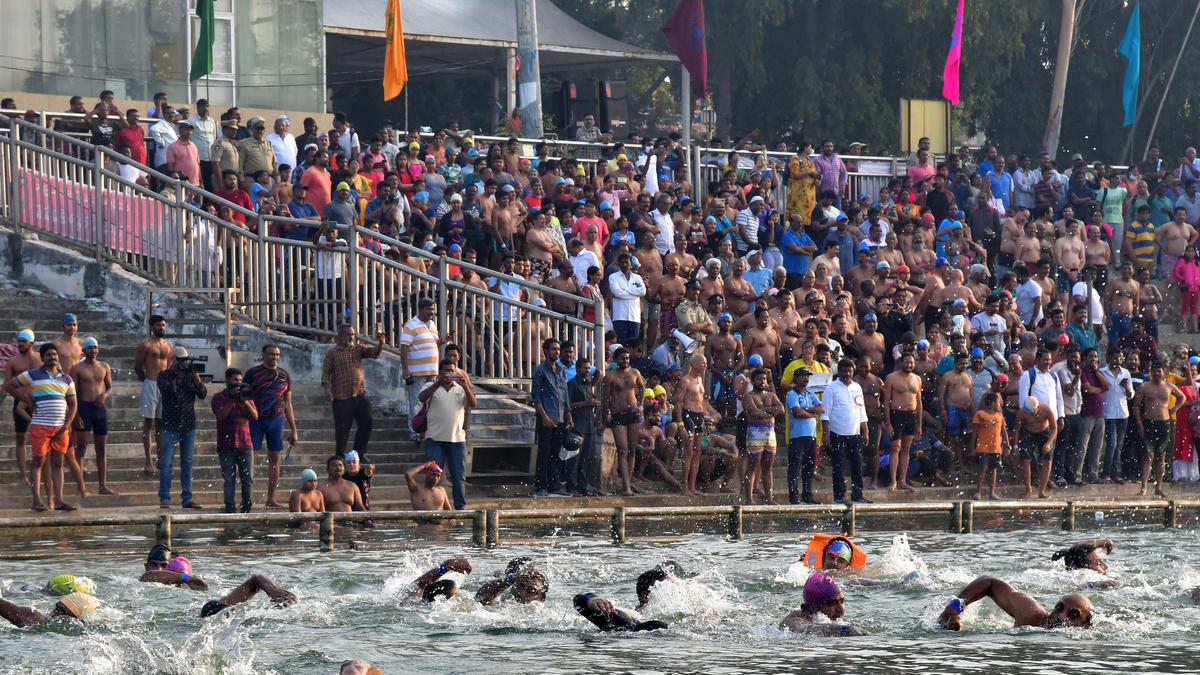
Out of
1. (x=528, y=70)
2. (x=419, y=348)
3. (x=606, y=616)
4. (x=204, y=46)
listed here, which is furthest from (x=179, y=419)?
(x=528, y=70)

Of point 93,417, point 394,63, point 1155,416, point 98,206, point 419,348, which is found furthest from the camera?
point 394,63

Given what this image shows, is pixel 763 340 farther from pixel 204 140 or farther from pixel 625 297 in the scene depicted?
pixel 204 140

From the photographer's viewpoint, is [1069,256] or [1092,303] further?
[1069,256]

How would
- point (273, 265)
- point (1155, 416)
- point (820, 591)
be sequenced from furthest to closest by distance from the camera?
point (1155, 416), point (273, 265), point (820, 591)

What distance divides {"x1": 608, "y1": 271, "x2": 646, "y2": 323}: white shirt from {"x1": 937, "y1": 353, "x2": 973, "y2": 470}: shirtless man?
357 cm

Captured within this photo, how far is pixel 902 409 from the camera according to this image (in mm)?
22109

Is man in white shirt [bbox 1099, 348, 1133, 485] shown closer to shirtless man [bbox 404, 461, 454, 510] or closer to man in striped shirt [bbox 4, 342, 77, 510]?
shirtless man [bbox 404, 461, 454, 510]

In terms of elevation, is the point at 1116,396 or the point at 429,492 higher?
the point at 1116,396

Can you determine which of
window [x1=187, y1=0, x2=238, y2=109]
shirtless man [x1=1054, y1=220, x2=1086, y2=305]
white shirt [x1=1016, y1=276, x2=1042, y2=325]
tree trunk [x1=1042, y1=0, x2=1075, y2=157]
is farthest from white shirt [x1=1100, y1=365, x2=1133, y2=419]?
tree trunk [x1=1042, y1=0, x2=1075, y2=157]

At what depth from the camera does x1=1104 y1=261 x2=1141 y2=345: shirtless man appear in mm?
26531

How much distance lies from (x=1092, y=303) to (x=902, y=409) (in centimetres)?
549

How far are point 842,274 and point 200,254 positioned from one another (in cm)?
823

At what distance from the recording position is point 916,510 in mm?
19375

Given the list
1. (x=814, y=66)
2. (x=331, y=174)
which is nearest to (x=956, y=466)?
(x=331, y=174)
